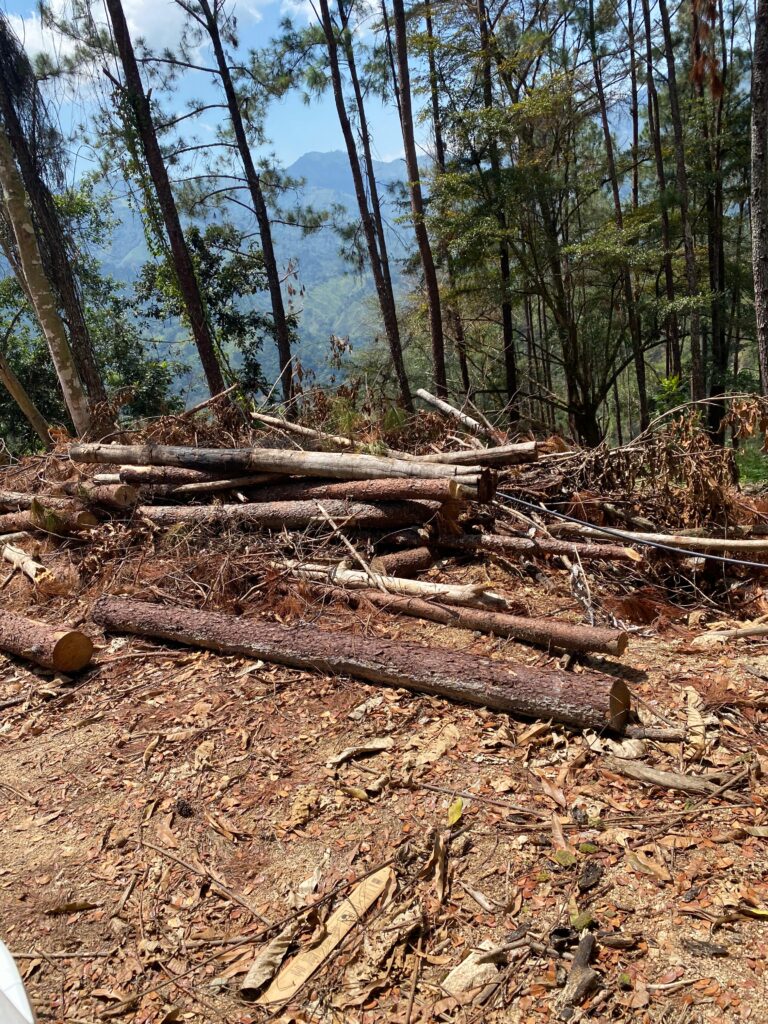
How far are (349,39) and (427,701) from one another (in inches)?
640

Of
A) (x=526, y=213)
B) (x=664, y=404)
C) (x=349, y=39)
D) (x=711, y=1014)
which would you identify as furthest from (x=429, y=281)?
(x=711, y=1014)

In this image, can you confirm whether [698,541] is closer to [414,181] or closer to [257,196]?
[414,181]

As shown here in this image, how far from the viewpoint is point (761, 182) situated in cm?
726

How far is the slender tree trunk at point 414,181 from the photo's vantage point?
469 inches

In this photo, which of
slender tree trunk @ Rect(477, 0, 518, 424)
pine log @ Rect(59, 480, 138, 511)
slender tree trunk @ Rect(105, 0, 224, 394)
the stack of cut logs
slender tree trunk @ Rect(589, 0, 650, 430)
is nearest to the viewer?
the stack of cut logs

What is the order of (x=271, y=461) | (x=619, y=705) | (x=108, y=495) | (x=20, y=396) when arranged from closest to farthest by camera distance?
(x=619, y=705), (x=271, y=461), (x=108, y=495), (x=20, y=396)

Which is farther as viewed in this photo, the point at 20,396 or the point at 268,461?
the point at 20,396

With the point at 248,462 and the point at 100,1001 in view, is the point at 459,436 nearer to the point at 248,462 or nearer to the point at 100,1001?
the point at 248,462

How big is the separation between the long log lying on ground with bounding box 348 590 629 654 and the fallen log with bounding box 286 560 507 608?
7 cm

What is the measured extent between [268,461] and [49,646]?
90.7 inches

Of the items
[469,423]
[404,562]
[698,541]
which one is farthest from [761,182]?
[404,562]

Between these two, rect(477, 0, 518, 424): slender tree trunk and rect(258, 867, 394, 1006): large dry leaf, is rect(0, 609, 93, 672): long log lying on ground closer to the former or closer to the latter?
rect(258, 867, 394, 1006): large dry leaf

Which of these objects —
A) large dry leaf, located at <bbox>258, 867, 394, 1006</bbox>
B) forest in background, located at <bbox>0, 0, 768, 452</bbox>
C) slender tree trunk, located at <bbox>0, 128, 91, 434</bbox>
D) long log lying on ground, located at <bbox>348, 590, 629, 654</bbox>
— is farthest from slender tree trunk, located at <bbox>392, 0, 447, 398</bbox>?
large dry leaf, located at <bbox>258, 867, 394, 1006</bbox>

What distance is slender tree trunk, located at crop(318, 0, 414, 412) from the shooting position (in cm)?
1415
